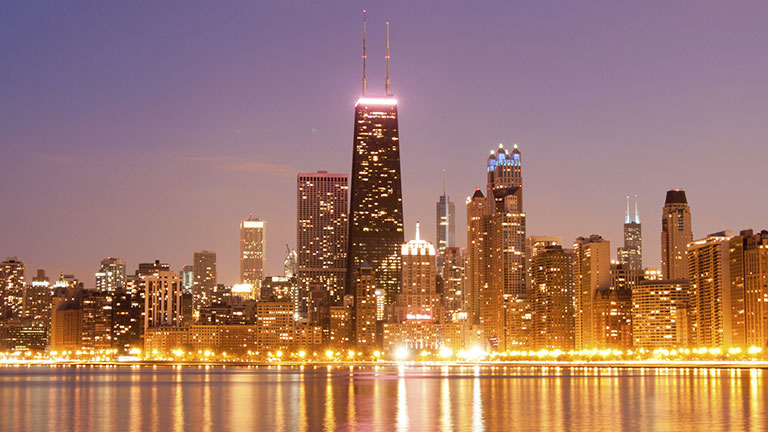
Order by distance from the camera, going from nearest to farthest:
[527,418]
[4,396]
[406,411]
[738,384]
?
1. [527,418]
2. [406,411]
3. [4,396]
4. [738,384]

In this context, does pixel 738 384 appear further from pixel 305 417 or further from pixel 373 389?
pixel 305 417

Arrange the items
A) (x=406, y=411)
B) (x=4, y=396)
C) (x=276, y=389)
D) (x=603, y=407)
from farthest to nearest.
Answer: (x=276, y=389) < (x=4, y=396) < (x=603, y=407) < (x=406, y=411)

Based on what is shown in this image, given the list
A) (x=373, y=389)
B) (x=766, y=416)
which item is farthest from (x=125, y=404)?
(x=766, y=416)

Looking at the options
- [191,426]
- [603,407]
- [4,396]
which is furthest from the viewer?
[4,396]

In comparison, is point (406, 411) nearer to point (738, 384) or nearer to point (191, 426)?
point (191, 426)

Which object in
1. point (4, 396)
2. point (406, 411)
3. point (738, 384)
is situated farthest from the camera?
point (738, 384)

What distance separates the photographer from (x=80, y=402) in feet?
356

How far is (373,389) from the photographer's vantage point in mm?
126750

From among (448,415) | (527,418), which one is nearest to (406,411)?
(448,415)

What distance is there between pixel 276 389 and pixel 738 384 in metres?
58.4

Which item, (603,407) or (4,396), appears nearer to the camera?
(603,407)

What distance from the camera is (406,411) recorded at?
89.5 metres

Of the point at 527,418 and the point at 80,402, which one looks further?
the point at 80,402

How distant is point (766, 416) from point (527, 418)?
18505mm
